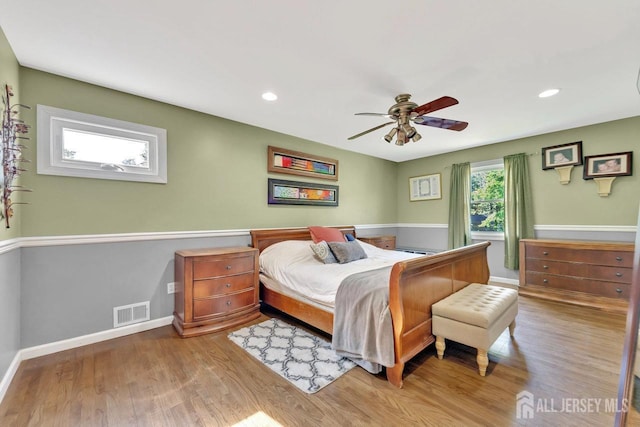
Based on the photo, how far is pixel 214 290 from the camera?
2.77m

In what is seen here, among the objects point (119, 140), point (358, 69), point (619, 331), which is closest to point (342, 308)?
point (358, 69)

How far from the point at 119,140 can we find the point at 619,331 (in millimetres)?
5451

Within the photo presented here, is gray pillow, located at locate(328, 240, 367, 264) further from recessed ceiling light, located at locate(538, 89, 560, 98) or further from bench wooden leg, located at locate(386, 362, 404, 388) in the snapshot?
recessed ceiling light, located at locate(538, 89, 560, 98)

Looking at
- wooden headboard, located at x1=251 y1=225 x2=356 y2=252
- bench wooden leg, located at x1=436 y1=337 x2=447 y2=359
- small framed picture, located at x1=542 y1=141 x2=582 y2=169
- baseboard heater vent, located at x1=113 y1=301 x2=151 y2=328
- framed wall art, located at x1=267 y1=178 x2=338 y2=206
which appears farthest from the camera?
framed wall art, located at x1=267 y1=178 x2=338 y2=206

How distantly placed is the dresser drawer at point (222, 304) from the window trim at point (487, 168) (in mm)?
4139

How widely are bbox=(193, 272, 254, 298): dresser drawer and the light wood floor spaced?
0.46m

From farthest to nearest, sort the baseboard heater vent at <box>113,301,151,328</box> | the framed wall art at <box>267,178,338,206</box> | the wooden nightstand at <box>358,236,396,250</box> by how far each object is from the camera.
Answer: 1. the wooden nightstand at <box>358,236,396,250</box>
2. the framed wall art at <box>267,178,338,206</box>
3. the baseboard heater vent at <box>113,301,151,328</box>

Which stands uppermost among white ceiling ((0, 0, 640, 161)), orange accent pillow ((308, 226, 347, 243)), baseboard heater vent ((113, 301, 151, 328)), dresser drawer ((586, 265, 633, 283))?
white ceiling ((0, 0, 640, 161))

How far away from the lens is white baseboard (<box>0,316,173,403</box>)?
1.91m

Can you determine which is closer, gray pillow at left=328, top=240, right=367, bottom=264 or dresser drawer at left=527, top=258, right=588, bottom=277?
gray pillow at left=328, top=240, right=367, bottom=264

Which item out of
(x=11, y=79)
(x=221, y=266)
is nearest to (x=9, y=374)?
(x=221, y=266)

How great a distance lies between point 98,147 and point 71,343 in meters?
1.83

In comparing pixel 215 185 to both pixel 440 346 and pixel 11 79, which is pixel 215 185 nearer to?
pixel 11 79

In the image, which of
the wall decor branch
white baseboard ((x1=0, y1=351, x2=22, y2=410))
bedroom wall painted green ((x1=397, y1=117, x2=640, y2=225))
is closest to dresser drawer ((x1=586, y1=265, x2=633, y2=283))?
bedroom wall painted green ((x1=397, y1=117, x2=640, y2=225))
